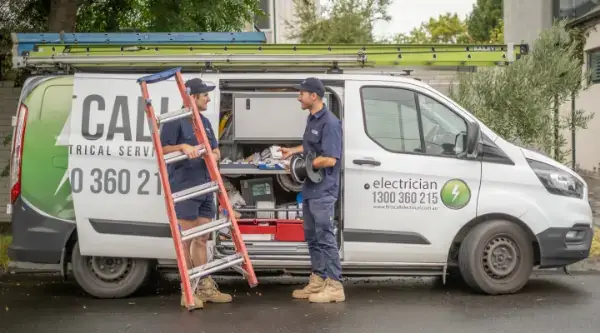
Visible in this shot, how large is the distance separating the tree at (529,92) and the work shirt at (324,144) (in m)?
4.31

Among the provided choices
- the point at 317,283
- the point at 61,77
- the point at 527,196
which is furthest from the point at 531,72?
the point at 61,77

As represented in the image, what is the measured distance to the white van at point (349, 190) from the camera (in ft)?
26.8

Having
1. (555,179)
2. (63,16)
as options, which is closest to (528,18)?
(63,16)

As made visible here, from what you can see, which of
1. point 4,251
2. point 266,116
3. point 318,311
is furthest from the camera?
point 4,251

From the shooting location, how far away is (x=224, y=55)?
26.7ft

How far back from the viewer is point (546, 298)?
329 inches

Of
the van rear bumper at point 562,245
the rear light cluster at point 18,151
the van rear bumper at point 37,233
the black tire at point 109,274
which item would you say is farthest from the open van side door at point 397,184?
the rear light cluster at point 18,151

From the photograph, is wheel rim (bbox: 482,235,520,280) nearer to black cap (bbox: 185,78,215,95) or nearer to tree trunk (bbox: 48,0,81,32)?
black cap (bbox: 185,78,215,95)

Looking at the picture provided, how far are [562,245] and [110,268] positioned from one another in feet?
13.3

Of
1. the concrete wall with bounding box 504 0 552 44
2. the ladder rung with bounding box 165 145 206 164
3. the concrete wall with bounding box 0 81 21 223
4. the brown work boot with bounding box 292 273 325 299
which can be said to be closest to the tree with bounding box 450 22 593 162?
the brown work boot with bounding box 292 273 325 299

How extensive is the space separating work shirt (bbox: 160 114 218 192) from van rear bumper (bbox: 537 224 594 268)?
3.07 m

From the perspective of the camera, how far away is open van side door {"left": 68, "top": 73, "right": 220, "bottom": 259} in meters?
8.12

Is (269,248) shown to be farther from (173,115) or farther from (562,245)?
(562,245)

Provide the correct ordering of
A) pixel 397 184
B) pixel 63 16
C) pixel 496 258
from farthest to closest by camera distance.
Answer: pixel 63 16 → pixel 496 258 → pixel 397 184
